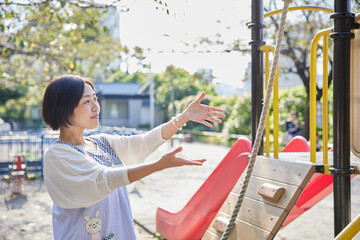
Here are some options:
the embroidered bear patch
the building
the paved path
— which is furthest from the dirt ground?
the building

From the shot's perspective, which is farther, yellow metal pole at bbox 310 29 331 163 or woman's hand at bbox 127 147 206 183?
yellow metal pole at bbox 310 29 331 163

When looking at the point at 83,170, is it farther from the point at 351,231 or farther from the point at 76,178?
the point at 351,231

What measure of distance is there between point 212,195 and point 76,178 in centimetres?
227

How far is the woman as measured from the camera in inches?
68.6

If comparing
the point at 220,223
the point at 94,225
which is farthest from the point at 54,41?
the point at 94,225

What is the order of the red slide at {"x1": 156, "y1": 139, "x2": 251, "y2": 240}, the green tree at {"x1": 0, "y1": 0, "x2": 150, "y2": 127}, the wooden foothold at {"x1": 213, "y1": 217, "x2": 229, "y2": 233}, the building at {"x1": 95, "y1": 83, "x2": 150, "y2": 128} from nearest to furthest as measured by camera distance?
the wooden foothold at {"x1": 213, "y1": 217, "x2": 229, "y2": 233} < the red slide at {"x1": 156, "y1": 139, "x2": 251, "y2": 240} < the green tree at {"x1": 0, "y1": 0, "x2": 150, "y2": 127} < the building at {"x1": 95, "y1": 83, "x2": 150, "y2": 128}

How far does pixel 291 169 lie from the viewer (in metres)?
2.62

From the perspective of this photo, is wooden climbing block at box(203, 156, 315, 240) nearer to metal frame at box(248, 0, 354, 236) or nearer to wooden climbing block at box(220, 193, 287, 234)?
wooden climbing block at box(220, 193, 287, 234)

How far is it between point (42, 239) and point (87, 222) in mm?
3235

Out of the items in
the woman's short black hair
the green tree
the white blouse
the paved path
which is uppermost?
the green tree

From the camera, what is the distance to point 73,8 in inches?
341

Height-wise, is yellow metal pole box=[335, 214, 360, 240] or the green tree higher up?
the green tree

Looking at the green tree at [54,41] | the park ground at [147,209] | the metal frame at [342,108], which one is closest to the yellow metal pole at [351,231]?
the metal frame at [342,108]

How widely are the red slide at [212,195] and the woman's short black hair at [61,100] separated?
6.74 feet
